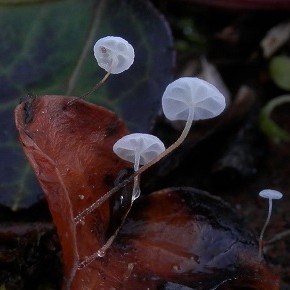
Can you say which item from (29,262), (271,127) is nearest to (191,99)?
(29,262)

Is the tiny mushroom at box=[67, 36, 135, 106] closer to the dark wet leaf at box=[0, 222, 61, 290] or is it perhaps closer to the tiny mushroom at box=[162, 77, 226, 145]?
the tiny mushroom at box=[162, 77, 226, 145]

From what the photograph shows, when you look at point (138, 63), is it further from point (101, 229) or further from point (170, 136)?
point (101, 229)

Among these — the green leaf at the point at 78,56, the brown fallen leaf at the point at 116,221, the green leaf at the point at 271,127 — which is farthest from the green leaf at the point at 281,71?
the brown fallen leaf at the point at 116,221

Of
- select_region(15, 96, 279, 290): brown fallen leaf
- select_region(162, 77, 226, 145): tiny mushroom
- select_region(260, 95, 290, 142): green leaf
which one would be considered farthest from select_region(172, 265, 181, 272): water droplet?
select_region(260, 95, 290, 142): green leaf

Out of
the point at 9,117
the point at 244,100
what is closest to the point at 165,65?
the point at 244,100

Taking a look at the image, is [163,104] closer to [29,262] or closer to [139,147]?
[139,147]
